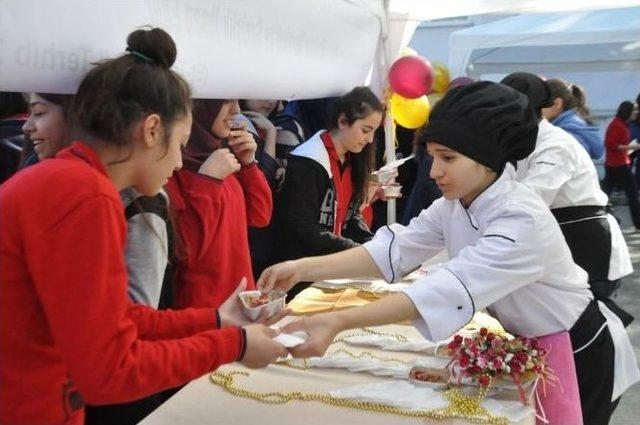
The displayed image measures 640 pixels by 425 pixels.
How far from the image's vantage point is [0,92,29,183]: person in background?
1.92 metres

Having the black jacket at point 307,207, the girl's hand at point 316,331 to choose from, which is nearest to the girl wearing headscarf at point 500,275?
the girl's hand at point 316,331

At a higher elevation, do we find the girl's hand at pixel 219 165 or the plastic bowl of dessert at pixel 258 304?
the girl's hand at pixel 219 165

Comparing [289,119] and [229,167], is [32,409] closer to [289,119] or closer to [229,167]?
[229,167]

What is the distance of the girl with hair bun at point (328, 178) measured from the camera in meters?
2.71

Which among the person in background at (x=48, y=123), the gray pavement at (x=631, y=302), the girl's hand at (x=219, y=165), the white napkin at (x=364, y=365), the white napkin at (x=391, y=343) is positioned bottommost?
the gray pavement at (x=631, y=302)

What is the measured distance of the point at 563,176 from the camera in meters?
2.67

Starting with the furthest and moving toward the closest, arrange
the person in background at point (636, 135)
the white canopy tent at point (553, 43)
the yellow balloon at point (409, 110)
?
the person in background at point (636, 135) → the white canopy tent at point (553, 43) → the yellow balloon at point (409, 110)

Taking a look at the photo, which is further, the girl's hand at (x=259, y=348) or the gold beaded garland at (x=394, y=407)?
the gold beaded garland at (x=394, y=407)

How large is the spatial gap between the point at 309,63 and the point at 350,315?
116 cm

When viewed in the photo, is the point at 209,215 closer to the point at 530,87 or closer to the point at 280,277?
the point at 280,277

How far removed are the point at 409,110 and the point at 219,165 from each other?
1.80 meters

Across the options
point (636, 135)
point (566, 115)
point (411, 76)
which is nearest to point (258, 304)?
point (411, 76)

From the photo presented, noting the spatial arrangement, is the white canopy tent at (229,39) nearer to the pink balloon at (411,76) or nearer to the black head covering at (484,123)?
the pink balloon at (411,76)

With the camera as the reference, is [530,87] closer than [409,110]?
Yes
